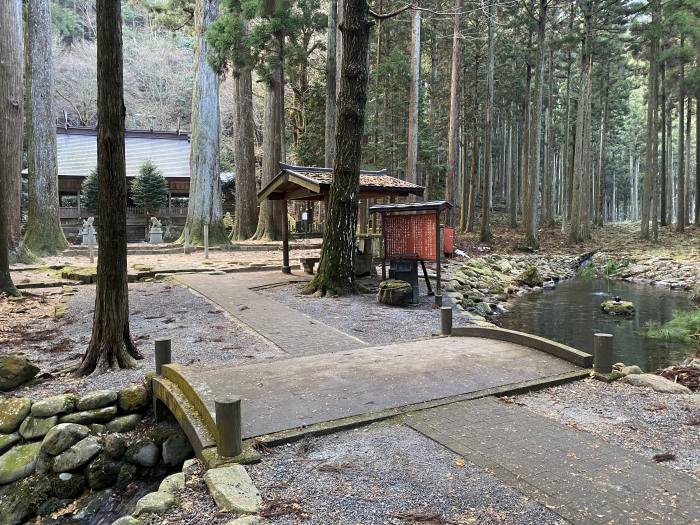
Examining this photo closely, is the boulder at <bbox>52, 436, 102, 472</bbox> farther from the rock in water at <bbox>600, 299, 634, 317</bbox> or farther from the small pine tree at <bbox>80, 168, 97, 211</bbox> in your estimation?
the small pine tree at <bbox>80, 168, 97, 211</bbox>

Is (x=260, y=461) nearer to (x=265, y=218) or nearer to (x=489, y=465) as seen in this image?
(x=489, y=465)

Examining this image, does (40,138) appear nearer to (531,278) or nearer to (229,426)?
(531,278)

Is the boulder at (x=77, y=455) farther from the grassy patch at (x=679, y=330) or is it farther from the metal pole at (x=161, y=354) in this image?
the grassy patch at (x=679, y=330)

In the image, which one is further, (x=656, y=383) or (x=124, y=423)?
(x=656, y=383)

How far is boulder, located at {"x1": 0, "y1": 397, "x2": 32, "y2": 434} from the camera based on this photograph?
4.88 m

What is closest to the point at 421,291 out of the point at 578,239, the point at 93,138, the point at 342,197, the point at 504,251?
the point at 342,197

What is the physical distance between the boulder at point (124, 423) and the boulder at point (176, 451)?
18.6 inches

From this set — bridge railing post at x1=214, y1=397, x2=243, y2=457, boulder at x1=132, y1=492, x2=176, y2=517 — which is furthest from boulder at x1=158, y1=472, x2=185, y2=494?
bridge railing post at x1=214, y1=397, x2=243, y2=457

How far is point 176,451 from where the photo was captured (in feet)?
15.0

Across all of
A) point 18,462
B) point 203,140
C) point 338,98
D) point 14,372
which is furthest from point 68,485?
point 203,140

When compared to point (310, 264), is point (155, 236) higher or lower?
higher

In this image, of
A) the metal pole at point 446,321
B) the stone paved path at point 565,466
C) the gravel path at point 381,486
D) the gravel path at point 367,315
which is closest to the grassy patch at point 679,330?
the gravel path at point 367,315

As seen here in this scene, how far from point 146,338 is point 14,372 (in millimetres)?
1858

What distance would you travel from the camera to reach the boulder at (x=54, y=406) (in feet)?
16.0
